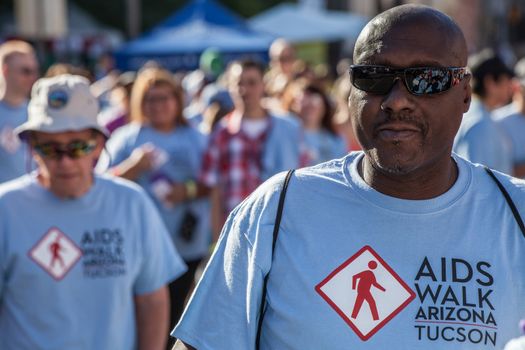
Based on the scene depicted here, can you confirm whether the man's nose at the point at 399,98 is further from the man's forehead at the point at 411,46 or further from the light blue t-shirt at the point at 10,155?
the light blue t-shirt at the point at 10,155

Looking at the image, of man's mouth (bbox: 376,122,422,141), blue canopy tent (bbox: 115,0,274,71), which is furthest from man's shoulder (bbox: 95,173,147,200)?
blue canopy tent (bbox: 115,0,274,71)

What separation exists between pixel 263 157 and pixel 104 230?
3.81 m

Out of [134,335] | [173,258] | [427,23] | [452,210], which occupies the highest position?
[427,23]

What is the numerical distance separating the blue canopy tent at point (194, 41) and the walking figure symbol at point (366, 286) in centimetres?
1632

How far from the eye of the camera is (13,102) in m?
7.77

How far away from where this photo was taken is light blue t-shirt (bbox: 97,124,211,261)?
7.13m

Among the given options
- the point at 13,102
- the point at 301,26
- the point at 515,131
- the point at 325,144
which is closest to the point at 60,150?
the point at 13,102

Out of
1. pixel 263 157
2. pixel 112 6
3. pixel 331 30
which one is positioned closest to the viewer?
pixel 263 157

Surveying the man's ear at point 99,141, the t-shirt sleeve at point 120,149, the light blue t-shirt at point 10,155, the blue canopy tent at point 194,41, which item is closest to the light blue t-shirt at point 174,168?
the t-shirt sleeve at point 120,149

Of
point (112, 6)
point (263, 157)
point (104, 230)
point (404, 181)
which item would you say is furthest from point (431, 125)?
point (112, 6)

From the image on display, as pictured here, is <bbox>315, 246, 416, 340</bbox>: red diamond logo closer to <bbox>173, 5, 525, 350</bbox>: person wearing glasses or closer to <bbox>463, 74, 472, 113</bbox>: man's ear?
<bbox>173, 5, 525, 350</bbox>: person wearing glasses

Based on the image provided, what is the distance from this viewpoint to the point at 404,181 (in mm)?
2428

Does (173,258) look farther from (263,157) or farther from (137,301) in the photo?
(263,157)

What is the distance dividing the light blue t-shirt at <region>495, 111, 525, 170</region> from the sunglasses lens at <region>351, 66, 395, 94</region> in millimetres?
5443
